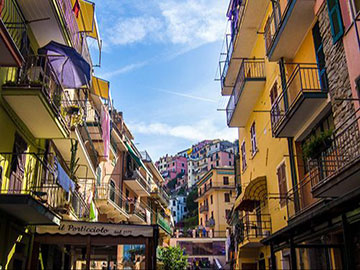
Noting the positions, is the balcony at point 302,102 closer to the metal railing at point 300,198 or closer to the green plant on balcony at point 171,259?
the metal railing at point 300,198

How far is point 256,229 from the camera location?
19.8 meters

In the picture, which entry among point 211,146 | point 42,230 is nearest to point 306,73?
point 42,230

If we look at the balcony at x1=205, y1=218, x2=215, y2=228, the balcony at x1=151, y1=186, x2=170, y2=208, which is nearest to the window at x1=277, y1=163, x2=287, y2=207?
the balcony at x1=151, y1=186, x2=170, y2=208

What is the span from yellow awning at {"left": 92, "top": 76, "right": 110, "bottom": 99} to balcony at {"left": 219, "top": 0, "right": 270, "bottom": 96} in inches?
265

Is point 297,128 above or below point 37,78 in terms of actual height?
below

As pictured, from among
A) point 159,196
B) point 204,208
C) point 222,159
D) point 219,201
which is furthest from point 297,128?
point 222,159

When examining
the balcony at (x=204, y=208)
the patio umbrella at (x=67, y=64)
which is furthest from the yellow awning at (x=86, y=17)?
the balcony at (x=204, y=208)

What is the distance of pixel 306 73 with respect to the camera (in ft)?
44.9

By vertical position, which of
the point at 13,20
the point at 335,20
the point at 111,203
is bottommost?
the point at 111,203

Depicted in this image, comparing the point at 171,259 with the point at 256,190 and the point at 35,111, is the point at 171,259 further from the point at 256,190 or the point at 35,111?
the point at 35,111

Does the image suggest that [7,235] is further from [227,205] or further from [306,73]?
[227,205]

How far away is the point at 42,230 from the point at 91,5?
10.4m

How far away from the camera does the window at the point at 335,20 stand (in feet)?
34.6

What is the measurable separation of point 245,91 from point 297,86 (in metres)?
5.61
